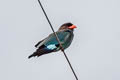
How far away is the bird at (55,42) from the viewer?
24.9 feet

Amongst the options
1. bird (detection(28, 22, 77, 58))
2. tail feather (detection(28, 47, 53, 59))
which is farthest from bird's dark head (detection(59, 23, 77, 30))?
tail feather (detection(28, 47, 53, 59))

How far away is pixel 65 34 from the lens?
8.85m

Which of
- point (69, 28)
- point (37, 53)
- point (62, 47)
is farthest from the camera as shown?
point (69, 28)

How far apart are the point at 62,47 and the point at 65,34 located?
3.12ft

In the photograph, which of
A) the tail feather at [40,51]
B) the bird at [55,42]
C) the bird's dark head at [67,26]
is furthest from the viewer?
the bird's dark head at [67,26]

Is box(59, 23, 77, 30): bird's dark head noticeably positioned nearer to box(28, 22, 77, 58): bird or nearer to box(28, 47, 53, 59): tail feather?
box(28, 22, 77, 58): bird

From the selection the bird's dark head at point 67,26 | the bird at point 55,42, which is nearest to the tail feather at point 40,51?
the bird at point 55,42

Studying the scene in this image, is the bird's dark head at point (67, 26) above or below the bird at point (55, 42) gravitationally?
above

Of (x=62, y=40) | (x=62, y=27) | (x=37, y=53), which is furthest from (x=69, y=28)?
(x=37, y=53)

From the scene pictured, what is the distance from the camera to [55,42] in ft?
26.5

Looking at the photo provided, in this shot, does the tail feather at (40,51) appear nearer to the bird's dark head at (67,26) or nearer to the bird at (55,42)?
the bird at (55,42)

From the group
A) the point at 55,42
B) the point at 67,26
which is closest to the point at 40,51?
the point at 55,42

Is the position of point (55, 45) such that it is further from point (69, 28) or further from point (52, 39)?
point (69, 28)

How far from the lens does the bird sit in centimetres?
760
